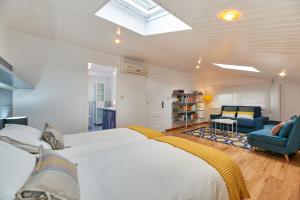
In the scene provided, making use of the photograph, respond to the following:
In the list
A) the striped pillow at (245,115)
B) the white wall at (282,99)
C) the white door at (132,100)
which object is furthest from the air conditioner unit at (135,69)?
the white wall at (282,99)

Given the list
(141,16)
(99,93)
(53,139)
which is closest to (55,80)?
(53,139)

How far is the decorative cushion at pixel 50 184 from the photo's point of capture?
2.22 feet

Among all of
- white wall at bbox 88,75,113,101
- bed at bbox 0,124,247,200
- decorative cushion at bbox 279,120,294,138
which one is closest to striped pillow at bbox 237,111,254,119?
decorative cushion at bbox 279,120,294,138

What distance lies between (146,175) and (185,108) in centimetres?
499

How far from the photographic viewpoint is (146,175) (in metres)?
1.10

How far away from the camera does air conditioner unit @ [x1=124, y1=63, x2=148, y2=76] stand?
4.10 meters

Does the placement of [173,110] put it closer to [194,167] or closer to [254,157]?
[254,157]

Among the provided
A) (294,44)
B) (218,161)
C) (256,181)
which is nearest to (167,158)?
(218,161)

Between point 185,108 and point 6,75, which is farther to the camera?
point 185,108

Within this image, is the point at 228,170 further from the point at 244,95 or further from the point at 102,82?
the point at 102,82

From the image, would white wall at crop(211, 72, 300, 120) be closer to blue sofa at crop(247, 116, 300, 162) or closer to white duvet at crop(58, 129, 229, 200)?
blue sofa at crop(247, 116, 300, 162)

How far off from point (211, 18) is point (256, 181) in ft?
7.68

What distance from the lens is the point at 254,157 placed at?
3027 millimetres

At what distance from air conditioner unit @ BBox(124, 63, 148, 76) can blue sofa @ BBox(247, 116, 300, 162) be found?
10.7ft
